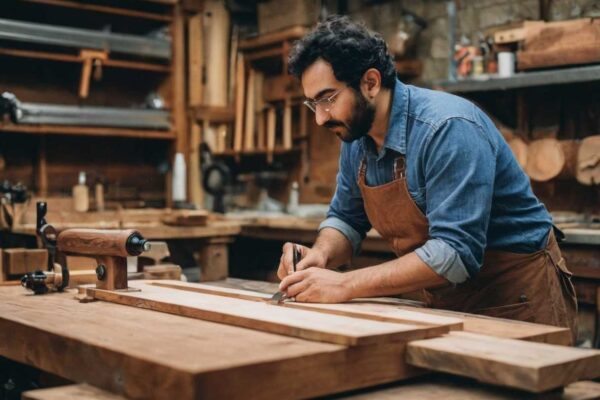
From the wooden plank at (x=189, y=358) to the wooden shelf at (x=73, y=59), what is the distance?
15.0ft

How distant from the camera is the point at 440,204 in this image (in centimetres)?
237

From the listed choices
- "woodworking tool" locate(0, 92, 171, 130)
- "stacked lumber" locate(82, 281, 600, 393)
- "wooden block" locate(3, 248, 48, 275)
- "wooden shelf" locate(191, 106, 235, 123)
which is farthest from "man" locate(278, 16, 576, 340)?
"wooden shelf" locate(191, 106, 235, 123)

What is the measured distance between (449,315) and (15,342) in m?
1.16

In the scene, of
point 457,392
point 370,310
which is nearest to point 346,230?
point 370,310

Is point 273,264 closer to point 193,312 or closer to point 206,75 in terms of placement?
point 206,75

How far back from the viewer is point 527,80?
490cm

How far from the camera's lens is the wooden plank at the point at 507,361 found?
5.14 ft

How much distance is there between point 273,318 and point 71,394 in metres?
0.52

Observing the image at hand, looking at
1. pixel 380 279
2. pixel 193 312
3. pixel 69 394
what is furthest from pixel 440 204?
pixel 69 394

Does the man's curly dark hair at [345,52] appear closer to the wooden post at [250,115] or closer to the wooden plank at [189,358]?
the wooden plank at [189,358]

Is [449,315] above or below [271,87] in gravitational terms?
below

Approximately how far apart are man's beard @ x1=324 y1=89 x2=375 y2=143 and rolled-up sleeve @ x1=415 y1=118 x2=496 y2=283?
30 centimetres

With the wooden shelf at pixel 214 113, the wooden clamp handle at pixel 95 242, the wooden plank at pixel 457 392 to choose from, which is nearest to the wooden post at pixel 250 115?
the wooden shelf at pixel 214 113

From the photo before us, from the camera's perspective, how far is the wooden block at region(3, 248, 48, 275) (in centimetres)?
335
